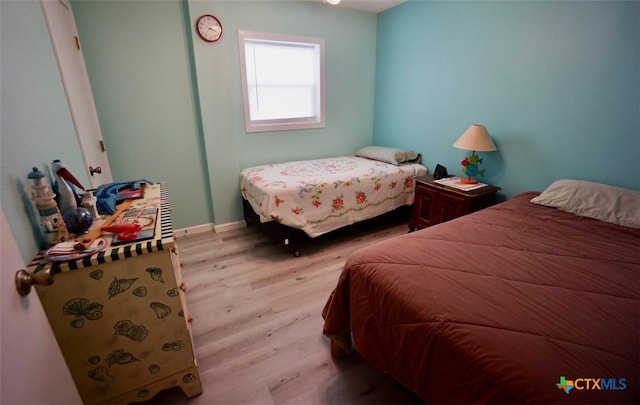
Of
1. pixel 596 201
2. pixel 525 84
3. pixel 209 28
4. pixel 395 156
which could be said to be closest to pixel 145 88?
pixel 209 28

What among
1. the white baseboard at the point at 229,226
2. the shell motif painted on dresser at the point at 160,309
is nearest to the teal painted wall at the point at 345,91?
the white baseboard at the point at 229,226

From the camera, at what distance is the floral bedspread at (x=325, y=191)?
2.42 m

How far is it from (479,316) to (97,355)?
149 cm

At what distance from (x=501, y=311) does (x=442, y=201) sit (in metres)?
1.72

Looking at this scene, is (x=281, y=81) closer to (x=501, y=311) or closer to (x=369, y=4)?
(x=369, y=4)

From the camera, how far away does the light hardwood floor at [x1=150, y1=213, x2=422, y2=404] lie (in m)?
1.37

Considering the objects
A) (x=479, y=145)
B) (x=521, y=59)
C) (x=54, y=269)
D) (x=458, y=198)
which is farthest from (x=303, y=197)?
(x=521, y=59)

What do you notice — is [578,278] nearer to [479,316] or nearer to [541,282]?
[541,282]

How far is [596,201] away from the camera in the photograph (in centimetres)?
171

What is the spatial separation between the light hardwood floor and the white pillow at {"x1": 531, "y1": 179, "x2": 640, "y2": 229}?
1554 mm

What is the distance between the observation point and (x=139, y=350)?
3.88 feet

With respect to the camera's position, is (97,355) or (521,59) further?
(521,59)

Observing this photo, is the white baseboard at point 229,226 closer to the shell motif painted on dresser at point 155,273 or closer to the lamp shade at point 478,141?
the shell motif painted on dresser at point 155,273

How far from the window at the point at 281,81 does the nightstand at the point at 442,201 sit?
61.2 inches
